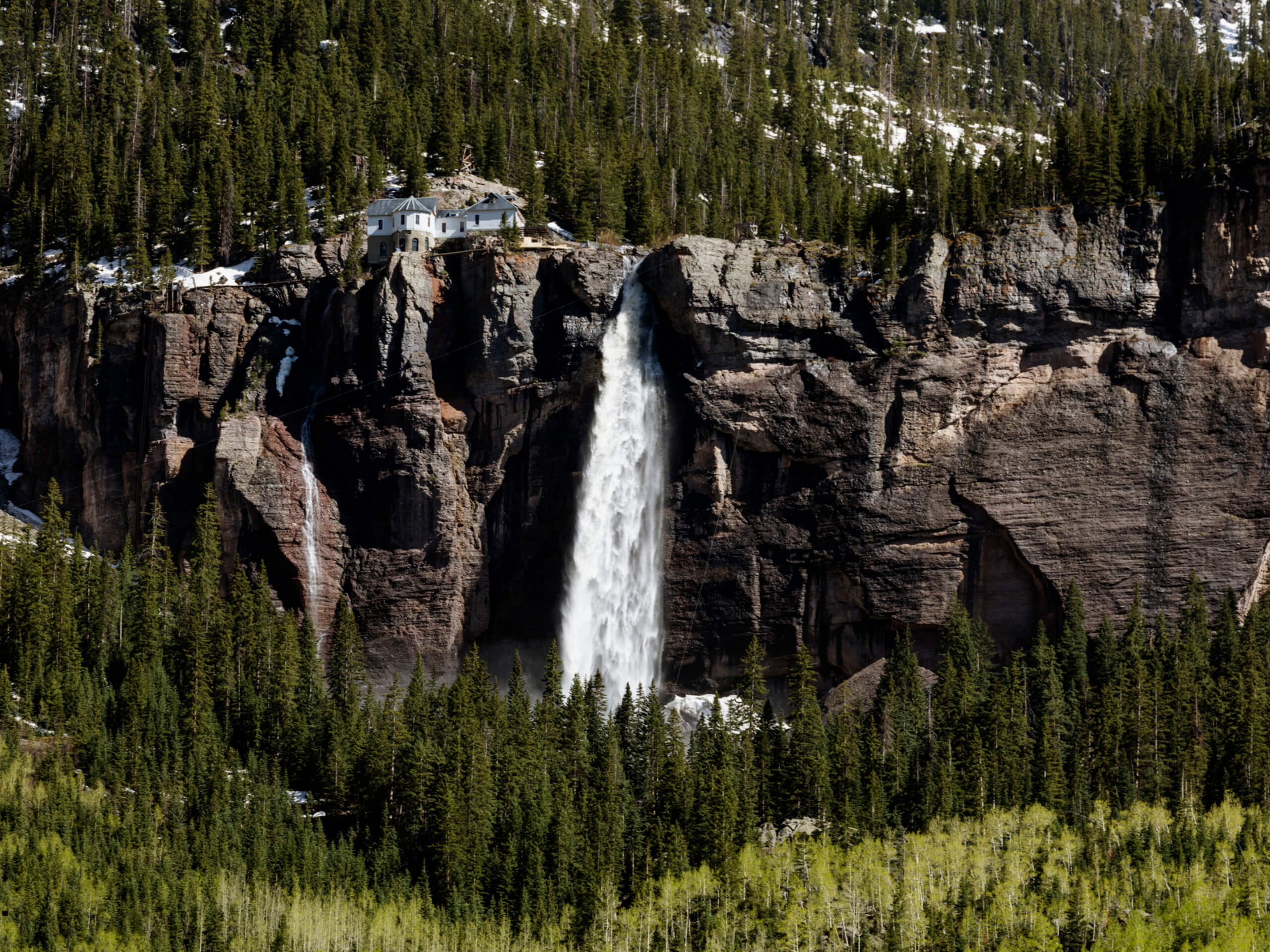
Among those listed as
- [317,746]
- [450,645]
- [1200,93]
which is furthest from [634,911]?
[1200,93]

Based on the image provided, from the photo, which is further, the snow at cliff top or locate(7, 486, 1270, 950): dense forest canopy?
the snow at cliff top

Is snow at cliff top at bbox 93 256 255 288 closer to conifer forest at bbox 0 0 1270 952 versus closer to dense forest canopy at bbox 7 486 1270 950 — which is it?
conifer forest at bbox 0 0 1270 952

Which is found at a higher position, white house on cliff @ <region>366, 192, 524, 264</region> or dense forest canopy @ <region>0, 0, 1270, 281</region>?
dense forest canopy @ <region>0, 0, 1270, 281</region>

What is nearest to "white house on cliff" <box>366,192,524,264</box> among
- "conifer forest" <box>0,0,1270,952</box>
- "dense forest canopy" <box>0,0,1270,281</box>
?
"conifer forest" <box>0,0,1270,952</box>

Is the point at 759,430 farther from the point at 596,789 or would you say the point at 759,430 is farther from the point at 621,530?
the point at 596,789

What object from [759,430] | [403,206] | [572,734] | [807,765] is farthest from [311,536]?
[807,765]

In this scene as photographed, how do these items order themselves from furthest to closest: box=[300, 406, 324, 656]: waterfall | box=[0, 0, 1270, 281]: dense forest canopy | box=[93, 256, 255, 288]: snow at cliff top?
box=[93, 256, 255, 288]: snow at cliff top, box=[0, 0, 1270, 281]: dense forest canopy, box=[300, 406, 324, 656]: waterfall
